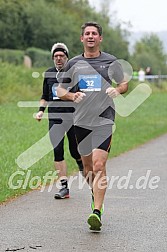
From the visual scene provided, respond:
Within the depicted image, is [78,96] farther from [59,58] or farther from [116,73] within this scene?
[59,58]

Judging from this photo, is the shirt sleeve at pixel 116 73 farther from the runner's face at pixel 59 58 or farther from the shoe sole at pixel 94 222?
the runner's face at pixel 59 58

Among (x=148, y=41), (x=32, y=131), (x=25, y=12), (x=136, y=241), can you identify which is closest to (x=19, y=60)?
(x=25, y=12)

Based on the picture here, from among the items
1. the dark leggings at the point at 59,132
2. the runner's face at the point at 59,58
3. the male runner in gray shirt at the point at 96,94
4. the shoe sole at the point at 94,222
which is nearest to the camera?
the shoe sole at the point at 94,222

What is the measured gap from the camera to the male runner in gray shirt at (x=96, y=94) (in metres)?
8.11

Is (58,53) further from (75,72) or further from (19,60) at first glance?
(19,60)

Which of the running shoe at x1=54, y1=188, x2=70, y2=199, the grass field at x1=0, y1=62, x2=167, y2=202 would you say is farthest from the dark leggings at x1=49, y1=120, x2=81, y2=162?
the grass field at x1=0, y1=62, x2=167, y2=202

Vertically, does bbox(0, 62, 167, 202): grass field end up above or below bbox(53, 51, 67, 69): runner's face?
below

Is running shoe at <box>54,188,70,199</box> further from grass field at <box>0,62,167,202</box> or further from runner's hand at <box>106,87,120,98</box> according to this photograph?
runner's hand at <box>106,87,120,98</box>

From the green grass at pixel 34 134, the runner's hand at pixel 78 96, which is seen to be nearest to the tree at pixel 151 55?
the green grass at pixel 34 134

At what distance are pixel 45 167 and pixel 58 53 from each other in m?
3.63

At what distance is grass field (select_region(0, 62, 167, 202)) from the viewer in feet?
38.8

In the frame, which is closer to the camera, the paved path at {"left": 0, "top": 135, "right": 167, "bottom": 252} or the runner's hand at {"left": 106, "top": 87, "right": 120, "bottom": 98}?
the paved path at {"left": 0, "top": 135, "right": 167, "bottom": 252}

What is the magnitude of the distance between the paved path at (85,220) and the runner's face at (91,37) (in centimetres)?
195

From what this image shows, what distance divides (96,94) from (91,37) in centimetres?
61
